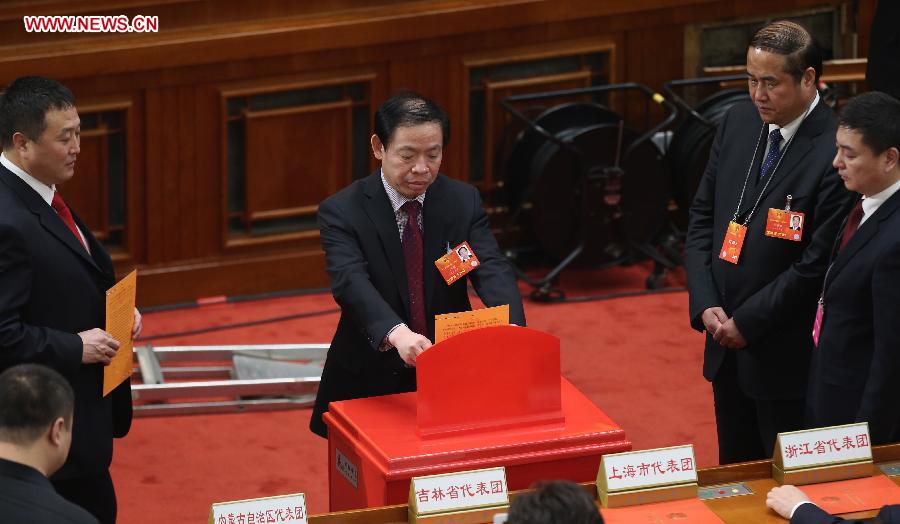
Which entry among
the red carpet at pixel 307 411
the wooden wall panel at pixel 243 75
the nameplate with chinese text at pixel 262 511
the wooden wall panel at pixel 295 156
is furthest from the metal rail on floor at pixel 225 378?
the nameplate with chinese text at pixel 262 511

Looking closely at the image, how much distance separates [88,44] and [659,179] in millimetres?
2489

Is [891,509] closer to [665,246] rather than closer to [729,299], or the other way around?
[729,299]

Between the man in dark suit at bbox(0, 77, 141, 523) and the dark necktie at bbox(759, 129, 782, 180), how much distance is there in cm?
162

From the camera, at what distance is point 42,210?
323cm

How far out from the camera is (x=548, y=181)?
6.37 meters

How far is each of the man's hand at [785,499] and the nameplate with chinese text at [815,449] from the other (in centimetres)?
12

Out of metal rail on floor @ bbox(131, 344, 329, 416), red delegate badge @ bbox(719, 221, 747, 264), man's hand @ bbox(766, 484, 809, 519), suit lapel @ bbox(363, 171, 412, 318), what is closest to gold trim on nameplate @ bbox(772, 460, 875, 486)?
man's hand @ bbox(766, 484, 809, 519)

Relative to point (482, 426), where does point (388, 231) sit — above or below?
above

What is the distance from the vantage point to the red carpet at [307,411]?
468 centimetres

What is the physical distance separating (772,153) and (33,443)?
6.63 feet

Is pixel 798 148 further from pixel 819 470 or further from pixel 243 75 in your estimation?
pixel 243 75

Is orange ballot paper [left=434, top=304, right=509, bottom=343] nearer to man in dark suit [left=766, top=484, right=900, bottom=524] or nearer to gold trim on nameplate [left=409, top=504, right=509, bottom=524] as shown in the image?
gold trim on nameplate [left=409, top=504, right=509, bottom=524]

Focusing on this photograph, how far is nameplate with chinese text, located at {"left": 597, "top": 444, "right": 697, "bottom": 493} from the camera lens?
3000 millimetres

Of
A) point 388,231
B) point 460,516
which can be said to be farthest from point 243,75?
point 460,516
